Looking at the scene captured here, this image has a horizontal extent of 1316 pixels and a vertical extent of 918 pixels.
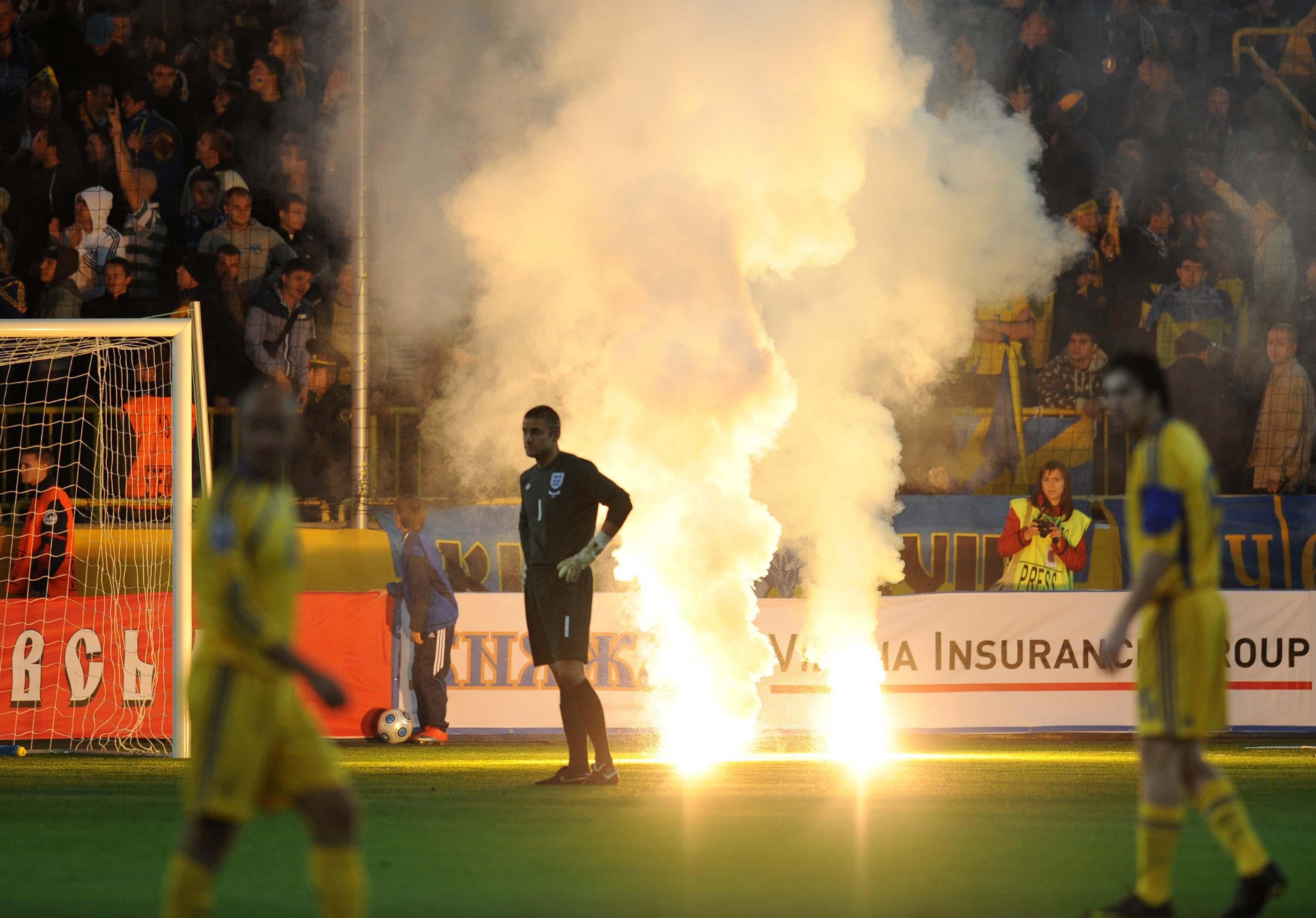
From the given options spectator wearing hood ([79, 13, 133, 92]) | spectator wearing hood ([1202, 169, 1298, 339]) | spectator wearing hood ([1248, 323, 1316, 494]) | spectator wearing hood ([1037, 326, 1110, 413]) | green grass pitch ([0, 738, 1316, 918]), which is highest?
spectator wearing hood ([79, 13, 133, 92])

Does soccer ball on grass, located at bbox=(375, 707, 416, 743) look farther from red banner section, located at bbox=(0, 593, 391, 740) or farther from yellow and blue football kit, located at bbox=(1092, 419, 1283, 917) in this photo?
yellow and blue football kit, located at bbox=(1092, 419, 1283, 917)

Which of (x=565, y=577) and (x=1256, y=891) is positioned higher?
(x=565, y=577)

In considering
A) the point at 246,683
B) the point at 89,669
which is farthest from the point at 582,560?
the point at 89,669

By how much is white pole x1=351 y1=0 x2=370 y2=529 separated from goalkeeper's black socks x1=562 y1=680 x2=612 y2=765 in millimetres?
→ 6044

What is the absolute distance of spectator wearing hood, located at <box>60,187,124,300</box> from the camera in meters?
16.6

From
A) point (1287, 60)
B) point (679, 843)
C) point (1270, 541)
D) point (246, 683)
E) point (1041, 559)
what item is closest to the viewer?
point (246, 683)

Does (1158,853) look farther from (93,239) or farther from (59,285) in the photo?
(93,239)

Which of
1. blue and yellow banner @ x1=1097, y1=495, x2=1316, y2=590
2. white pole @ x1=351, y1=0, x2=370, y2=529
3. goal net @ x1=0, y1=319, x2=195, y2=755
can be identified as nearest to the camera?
goal net @ x1=0, y1=319, x2=195, y2=755

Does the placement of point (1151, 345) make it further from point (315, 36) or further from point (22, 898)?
point (22, 898)

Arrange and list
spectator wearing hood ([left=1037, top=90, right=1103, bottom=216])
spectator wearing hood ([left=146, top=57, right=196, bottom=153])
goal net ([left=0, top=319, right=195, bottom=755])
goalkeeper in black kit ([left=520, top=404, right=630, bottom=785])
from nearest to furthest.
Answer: goalkeeper in black kit ([left=520, top=404, right=630, bottom=785]) → goal net ([left=0, top=319, right=195, bottom=755]) → spectator wearing hood ([left=1037, top=90, right=1103, bottom=216]) → spectator wearing hood ([left=146, top=57, right=196, bottom=153])

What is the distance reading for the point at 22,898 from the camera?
572cm

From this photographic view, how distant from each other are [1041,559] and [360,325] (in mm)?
6121

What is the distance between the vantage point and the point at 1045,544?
47.4 feet

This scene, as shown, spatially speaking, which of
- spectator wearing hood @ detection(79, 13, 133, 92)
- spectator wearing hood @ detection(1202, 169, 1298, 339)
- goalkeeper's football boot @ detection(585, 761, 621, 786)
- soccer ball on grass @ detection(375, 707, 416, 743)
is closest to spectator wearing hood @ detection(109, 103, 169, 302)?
spectator wearing hood @ detection(79, 13, 133, 92)
